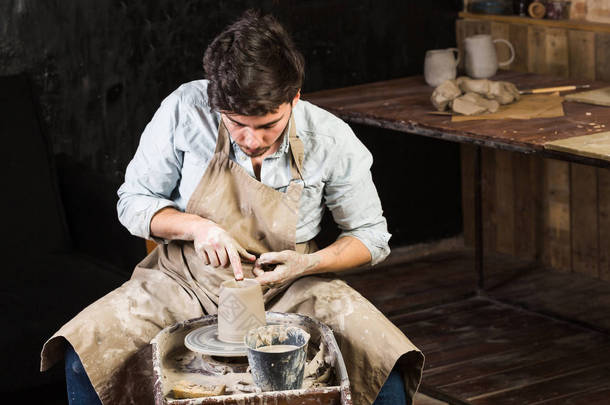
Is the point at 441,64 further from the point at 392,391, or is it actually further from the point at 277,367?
the point at 277,367

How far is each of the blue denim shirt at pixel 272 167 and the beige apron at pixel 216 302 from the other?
0.11ft

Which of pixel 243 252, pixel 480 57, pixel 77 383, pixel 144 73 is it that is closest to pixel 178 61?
pixel 144 73

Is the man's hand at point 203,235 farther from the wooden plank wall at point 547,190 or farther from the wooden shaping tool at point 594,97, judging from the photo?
the wooden plank wall at point 547,190

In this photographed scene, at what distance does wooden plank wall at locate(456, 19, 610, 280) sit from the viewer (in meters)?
4.43

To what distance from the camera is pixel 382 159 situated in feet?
16.0

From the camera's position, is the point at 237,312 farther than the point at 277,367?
Yes

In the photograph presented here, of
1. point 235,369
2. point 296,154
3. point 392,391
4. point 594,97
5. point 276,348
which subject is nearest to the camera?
point 276,348

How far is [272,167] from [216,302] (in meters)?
0.38

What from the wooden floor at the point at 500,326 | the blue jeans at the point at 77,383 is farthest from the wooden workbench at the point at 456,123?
the blue jeans at the point at 77,383

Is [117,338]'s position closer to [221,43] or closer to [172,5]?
[221,43]

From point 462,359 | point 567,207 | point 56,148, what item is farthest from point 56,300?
point 567,207

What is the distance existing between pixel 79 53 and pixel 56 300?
1122 mm

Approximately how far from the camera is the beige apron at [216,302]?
7.91ft

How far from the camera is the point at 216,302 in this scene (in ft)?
8.65
